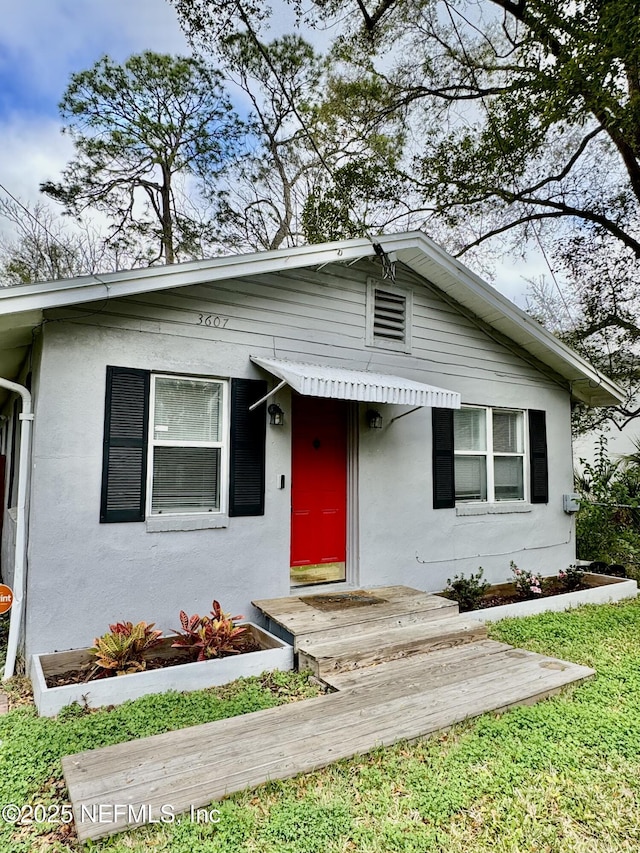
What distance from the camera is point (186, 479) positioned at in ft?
18.2

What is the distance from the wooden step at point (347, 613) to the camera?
16.5 ft

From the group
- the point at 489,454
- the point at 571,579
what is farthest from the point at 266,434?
the point at 571,579

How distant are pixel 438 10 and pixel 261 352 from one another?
10.3 metres

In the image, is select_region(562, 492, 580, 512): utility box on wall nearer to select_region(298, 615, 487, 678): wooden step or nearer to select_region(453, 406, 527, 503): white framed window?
select_region(453, 406, 527, 503): white framed window

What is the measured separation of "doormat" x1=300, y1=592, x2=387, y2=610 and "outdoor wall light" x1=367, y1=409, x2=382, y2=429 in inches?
84.5

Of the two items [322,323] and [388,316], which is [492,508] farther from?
[322,323]

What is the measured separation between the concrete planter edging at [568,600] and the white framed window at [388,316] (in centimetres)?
371

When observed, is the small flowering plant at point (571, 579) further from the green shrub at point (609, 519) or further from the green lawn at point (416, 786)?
the green lawn at point (416, 786)

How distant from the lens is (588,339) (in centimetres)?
1435

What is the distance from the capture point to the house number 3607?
5.65 metres

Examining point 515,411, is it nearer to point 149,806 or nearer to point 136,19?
point 149,806

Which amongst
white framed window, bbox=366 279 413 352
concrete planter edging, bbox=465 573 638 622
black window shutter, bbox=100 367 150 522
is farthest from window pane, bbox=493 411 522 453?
black window shutter, bbox=100 367 150 522

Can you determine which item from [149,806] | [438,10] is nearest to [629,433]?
[438,10]

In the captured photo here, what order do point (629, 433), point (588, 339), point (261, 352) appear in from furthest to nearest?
point (629, 433), point (588, 339), point (261, 352)
